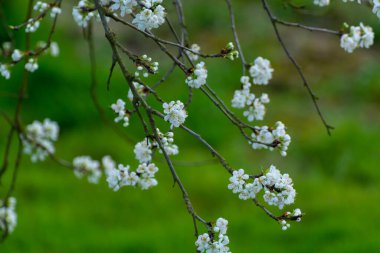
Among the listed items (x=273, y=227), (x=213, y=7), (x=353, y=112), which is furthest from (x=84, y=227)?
(x=213, y=7)

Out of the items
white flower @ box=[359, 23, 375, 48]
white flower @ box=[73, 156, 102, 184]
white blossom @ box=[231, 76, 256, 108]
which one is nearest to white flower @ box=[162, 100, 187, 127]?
white blossom @ box=[231, 76, 256, 108]

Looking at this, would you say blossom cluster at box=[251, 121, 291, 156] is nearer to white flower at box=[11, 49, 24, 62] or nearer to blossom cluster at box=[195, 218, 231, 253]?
blossom cluster at box=[195, 218, 231, 253]

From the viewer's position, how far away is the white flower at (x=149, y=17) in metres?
1.99

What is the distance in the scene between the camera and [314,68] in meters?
7.23

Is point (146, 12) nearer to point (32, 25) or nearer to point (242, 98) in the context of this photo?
point (32, 25)

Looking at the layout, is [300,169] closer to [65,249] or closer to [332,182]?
[332,182]

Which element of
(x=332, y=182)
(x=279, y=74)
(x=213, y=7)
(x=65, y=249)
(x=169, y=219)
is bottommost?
(x=65, y=249)

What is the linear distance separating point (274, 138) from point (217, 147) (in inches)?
144

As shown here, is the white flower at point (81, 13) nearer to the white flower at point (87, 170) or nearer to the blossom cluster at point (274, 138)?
the blossom cluster at point (274, 138)

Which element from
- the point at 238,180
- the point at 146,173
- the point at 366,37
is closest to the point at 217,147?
the point at 366,37

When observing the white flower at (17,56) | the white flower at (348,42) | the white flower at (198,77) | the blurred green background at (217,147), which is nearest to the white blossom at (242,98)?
the white flower at (348,42)

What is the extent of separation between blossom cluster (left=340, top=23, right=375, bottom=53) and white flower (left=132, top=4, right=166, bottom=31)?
77cm

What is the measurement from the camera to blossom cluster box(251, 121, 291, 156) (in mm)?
2168

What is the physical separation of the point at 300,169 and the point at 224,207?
881mm
